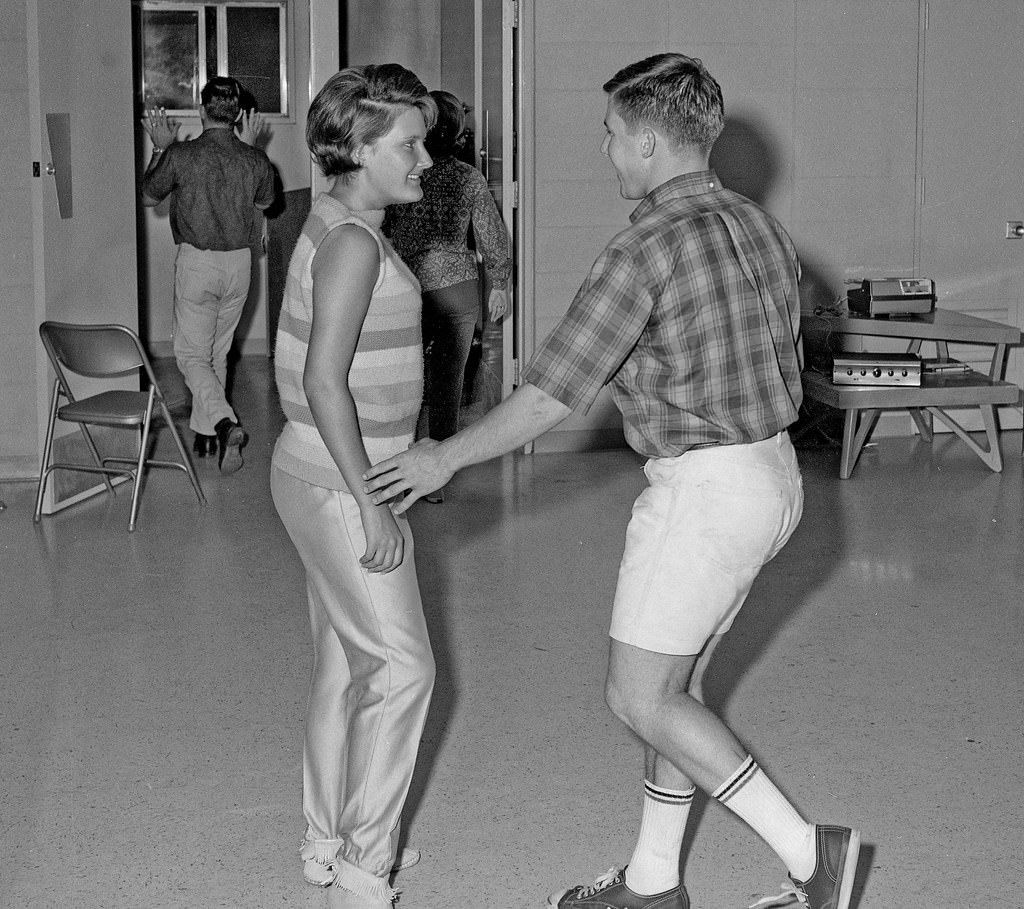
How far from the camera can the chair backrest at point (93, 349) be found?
5.57m

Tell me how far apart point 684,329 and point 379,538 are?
61cm

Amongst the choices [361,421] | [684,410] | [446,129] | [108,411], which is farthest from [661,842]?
[446,129]

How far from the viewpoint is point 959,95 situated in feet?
24.4

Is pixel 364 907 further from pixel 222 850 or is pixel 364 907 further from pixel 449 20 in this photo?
pixel 449 20

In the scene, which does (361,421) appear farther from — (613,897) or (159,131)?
(159,131)

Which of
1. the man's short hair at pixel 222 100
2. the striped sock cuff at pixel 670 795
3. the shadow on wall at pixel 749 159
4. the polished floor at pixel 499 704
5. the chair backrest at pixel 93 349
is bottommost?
the polished floor at pixel 499 704

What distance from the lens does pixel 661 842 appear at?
8.34 ft

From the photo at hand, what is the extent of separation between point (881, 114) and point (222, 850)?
575 cm

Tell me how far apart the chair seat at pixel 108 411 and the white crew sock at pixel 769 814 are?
3688mm

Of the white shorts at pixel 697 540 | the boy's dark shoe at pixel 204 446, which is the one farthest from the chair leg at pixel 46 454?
the white shorts at pixel 697 540

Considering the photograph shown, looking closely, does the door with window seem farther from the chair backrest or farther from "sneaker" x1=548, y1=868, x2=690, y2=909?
"sneaker" x1=548, y1=868, x2=690, y2=909

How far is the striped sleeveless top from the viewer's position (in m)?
2.39

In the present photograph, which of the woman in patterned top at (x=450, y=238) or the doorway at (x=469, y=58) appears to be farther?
the doorway at (x=469, y=58)

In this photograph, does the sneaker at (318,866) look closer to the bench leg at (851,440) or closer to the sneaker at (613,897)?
the sneaker at (613,897)
